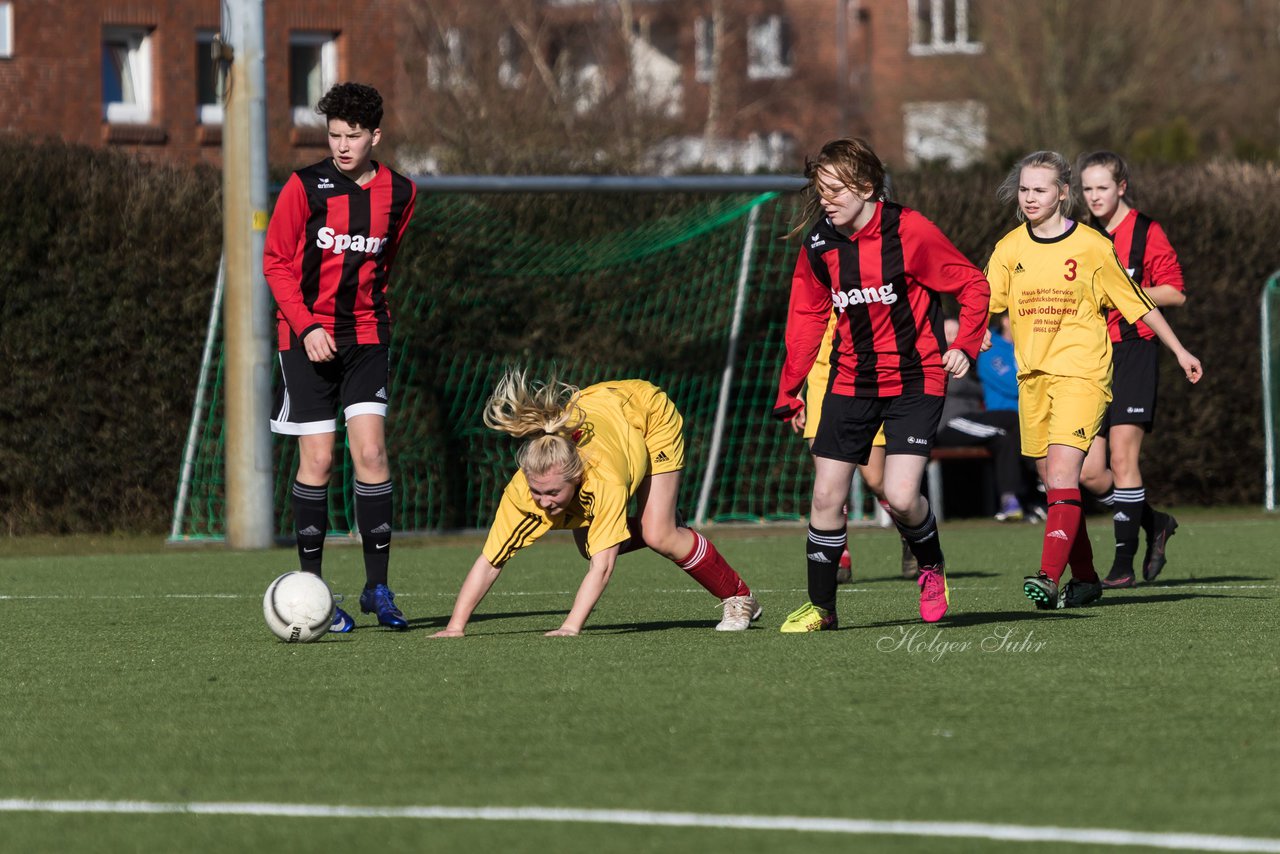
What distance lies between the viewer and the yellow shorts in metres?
7.87

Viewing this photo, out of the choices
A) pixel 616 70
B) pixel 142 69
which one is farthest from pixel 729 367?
pixel 616 70

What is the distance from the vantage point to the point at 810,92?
49.0 m

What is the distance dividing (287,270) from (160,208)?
6.00 meters

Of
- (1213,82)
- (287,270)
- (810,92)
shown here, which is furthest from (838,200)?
(810,92)

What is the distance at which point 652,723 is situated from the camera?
5.16 m

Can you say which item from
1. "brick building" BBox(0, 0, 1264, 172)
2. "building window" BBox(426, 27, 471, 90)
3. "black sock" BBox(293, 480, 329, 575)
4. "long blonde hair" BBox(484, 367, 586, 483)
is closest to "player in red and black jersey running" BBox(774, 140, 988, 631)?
"long blonde hair" BBox(484, 367, 586, 483)

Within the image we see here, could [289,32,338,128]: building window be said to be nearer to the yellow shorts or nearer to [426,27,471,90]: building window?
[426,27,471,90]: building window

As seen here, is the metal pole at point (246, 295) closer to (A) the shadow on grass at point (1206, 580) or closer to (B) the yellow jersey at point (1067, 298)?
(A) the shadow on grass at point (1206, 580)

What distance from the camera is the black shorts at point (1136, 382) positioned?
30.3ft

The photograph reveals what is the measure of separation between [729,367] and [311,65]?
18612 millimetres

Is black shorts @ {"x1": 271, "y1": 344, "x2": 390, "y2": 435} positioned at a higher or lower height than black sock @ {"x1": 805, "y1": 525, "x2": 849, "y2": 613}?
higher

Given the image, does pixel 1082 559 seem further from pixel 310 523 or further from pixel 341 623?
pixel 310 523

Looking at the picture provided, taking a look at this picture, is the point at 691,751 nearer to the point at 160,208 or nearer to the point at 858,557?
the point at 858,557

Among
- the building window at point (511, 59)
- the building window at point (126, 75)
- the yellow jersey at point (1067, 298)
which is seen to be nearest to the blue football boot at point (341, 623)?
the yellow jersey at point (1067, 298)
